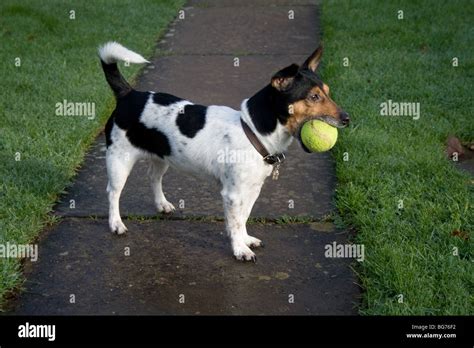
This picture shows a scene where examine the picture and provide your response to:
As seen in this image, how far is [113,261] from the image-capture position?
4.64 meters

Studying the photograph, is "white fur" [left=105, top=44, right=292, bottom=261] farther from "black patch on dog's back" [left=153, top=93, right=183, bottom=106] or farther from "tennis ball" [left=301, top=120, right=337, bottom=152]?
"tennis ball" [left=301, top=120, right=337, bottom=152]

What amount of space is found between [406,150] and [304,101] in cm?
207

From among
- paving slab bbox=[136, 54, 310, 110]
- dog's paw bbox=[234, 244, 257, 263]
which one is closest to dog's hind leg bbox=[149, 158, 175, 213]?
dog's paw bbox=[234, 244, 257, 263]

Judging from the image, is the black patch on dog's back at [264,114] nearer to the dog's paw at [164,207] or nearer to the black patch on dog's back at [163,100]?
the black patch on dog's back at [163,100]

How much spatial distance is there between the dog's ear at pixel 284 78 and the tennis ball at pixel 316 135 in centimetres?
29

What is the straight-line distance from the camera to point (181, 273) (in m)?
4.52

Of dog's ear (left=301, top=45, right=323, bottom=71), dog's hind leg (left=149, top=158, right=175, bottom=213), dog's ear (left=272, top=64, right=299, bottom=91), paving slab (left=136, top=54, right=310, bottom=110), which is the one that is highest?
paving slab (left=136, top=54, right=310, bottom=110)

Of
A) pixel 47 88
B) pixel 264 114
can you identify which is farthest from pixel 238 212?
pixel 47 88

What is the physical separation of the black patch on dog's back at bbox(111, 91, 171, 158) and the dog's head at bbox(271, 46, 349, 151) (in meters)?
0.93

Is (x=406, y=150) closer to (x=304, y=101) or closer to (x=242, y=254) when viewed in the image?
(x=304, y=101)

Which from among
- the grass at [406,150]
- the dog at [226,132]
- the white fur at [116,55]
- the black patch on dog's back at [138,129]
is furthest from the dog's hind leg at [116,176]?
the grass at [406,150]

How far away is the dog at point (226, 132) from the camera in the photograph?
4.45 metres

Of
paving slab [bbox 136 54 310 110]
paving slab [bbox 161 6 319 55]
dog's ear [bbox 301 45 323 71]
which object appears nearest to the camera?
dog's ear [bbox 301 45 323 71]

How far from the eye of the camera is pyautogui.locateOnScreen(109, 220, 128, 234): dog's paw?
4.97 metres
